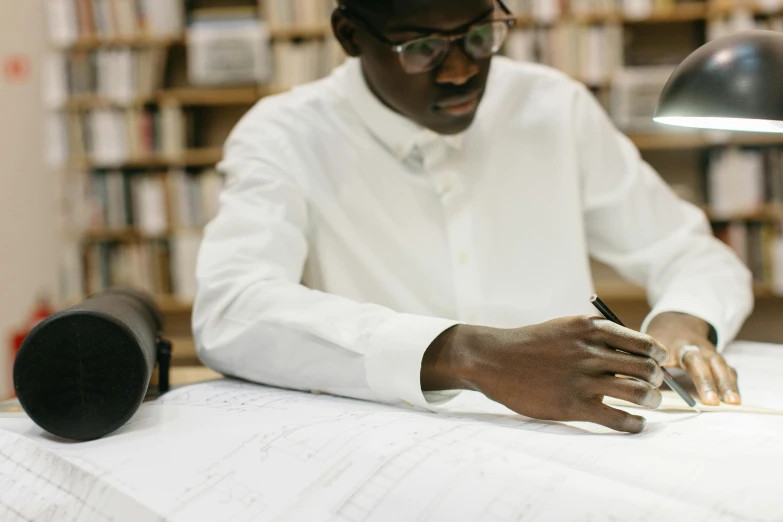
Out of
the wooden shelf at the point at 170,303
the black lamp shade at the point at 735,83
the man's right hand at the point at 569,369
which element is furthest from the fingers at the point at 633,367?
the wooden shelf at the point at 170,303

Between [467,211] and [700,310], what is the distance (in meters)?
0.43

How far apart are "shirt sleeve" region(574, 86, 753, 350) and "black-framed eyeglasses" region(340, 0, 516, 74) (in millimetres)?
381

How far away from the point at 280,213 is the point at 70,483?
2.18 feet

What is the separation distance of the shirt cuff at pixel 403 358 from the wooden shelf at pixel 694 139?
2756mm

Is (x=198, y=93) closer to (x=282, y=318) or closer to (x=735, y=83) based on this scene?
(x=282, y=318)

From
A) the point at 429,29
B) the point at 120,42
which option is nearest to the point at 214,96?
the point at 120,42

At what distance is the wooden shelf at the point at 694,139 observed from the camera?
3363 millimetres

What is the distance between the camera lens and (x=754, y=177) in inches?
133

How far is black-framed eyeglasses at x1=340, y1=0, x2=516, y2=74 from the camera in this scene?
119 centimetres

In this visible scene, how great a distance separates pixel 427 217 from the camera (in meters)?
1.42

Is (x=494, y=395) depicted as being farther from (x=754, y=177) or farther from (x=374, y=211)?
(x=754, y=177)

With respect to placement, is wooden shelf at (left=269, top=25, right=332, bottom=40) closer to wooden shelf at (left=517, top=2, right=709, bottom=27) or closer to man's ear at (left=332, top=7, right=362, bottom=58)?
wooden shelf at (left=517, top=2, right=709, bottom=27)

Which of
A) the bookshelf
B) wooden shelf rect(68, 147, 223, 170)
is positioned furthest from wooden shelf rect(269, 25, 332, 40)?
wooden shelf rect(68, 147, 223, 170)

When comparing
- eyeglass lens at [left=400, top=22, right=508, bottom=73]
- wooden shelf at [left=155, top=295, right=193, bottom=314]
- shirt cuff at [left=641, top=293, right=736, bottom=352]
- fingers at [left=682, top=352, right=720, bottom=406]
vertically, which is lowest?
wooden shelf at [left=155, top=295, right=193, bottom=314]
